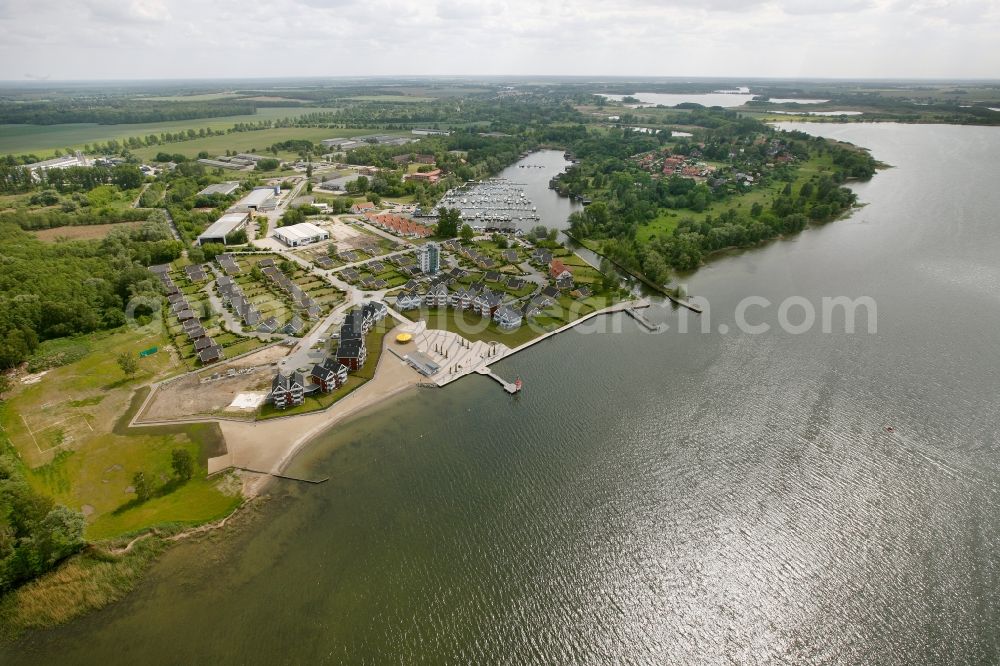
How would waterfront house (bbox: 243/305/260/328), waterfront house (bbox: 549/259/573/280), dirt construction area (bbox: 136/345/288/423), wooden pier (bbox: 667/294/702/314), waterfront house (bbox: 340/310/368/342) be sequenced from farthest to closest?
waterfront house (bbox: 549/259/573/280), wooden pier (bbox: 667/294/702/314), waterfront house (bbox: 243/305/260/328), waterfront house (bbox: 340/310/368/342), dirt construction area (bbox: 136/345/288/423)

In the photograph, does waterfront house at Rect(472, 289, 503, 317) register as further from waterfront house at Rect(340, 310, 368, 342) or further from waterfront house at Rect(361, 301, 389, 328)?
waterfront house at Rect(340, 310, 368, 342)

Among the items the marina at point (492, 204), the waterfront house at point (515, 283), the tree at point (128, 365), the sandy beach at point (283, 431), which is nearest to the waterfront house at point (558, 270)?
the waterfront house at point (515, 283)

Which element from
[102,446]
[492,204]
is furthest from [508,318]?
[492,204]

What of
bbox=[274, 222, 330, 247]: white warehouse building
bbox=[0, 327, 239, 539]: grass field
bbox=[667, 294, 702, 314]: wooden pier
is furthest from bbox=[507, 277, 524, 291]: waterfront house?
bbox=[274, 222, 330, 247]: white warehouse building

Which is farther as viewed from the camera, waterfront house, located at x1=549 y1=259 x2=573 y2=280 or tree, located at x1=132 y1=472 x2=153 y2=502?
waterfront house, located at x1=549 y1=259 x2=573 y2=280

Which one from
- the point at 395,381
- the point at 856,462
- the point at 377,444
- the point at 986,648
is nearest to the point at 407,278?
the point at 395,381

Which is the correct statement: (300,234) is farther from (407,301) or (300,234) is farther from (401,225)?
(407,301)

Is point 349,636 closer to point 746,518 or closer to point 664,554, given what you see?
point 664,554

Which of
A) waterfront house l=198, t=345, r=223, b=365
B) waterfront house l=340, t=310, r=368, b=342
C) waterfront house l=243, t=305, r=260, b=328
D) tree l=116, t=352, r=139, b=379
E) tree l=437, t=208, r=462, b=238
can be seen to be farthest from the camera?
tree l=437, t=208, r=462, b=238
